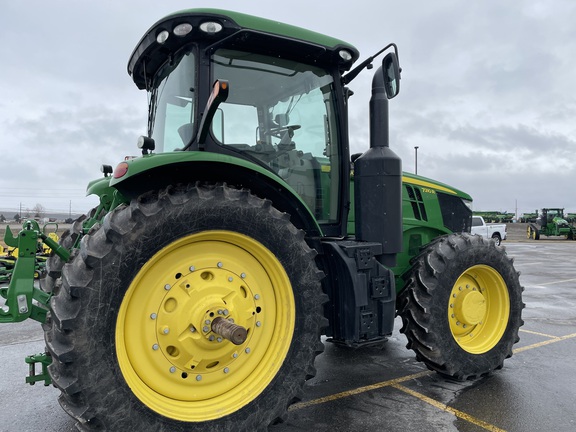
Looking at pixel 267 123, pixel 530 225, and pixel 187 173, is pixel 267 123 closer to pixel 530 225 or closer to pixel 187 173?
pixel 187 173

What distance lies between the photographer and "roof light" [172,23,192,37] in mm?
2883

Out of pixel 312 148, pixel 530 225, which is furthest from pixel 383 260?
pixel 530 225

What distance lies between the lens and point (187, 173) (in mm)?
2770

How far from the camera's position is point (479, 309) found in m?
4.00

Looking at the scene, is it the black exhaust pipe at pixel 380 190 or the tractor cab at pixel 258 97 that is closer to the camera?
the tractor cab at pixel 258 97

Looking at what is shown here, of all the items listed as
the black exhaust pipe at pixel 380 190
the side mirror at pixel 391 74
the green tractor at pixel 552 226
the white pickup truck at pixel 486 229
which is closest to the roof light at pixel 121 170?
the black exhaust pipe at pixel 380 190

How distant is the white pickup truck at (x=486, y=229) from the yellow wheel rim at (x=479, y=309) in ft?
65.6

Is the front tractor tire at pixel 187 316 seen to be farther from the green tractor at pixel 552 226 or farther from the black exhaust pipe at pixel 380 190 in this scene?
the green tractor at pixel 552 226

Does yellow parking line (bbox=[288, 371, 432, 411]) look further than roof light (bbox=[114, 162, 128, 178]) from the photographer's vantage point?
Yes

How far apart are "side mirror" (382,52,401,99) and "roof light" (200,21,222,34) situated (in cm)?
131

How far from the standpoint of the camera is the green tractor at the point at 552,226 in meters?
32.8

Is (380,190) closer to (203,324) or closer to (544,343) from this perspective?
(203,324)

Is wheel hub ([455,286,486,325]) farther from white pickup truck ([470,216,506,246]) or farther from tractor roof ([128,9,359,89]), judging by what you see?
white pickup truck ([470,216,506,246])

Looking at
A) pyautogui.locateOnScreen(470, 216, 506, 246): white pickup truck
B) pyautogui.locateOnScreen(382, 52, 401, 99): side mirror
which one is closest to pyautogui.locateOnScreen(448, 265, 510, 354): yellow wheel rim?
pyautogui.locateOnScreen(382, 52, 401, 99): side mirror
